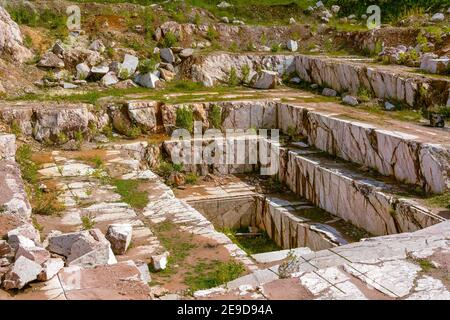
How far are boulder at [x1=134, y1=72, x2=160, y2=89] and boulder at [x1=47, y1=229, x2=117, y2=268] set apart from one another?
298 inches

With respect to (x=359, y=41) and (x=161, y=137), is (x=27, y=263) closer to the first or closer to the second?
(x=161, y=137)

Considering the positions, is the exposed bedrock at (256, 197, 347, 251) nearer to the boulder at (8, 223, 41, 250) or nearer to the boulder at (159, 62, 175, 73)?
the boulder at (8, 223, 41, 250)

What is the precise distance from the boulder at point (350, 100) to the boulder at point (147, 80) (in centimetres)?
432

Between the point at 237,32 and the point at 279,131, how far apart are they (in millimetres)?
4910

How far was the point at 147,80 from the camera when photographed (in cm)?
1299

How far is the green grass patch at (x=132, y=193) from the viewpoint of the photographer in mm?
7945

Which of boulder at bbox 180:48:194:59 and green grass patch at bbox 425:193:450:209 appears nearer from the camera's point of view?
green grass patch at bbox 425:193:450:209

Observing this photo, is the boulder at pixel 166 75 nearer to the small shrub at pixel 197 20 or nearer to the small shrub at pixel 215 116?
the small shrub at pixel 215 116

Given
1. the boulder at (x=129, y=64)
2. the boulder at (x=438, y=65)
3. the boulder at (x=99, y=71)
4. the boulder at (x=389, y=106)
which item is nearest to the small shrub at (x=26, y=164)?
the boulder at (x=99, y=71)

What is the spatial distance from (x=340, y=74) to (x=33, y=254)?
9.59 metres

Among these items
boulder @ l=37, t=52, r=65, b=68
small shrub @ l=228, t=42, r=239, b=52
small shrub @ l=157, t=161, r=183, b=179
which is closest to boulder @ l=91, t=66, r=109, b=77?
boulder @ l=37, t=52, r=65, b=68

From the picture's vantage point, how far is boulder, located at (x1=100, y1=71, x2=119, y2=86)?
1276 centimetres

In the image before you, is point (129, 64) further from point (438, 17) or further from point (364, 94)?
point (438, 17)

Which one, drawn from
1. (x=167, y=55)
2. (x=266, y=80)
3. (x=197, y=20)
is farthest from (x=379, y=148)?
(x=197, y=20)
